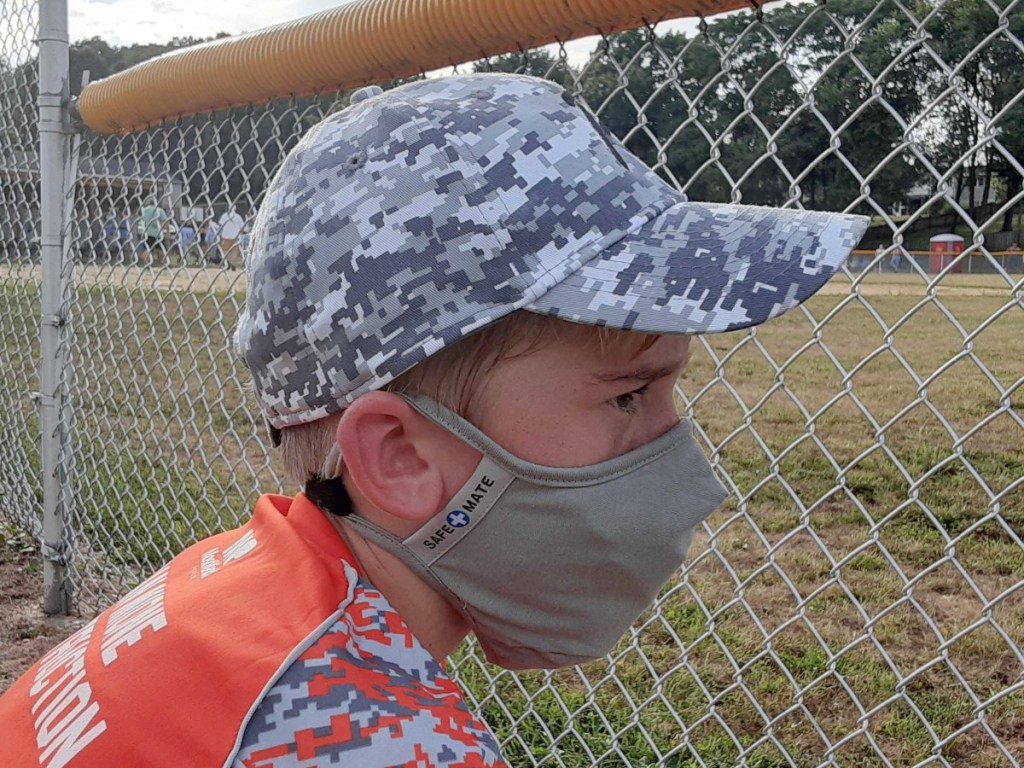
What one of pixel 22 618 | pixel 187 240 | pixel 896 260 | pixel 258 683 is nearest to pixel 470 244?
pixel 258 683

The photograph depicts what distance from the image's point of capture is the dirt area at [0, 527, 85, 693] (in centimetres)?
341

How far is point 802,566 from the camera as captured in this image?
380cm

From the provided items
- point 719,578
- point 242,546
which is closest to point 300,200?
point 242,546

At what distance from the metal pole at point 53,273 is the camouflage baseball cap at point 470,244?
239cm

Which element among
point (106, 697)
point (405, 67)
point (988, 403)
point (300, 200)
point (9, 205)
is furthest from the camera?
point (988, 403)

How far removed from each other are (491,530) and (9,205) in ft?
13.0

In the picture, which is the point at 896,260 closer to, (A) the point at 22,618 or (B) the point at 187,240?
(B) the point at 187,240

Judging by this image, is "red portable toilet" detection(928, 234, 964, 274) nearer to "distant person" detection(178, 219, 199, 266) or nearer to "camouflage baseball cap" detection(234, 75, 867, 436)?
"camouflage baseball cap" detection(234, 75, 867, 436)

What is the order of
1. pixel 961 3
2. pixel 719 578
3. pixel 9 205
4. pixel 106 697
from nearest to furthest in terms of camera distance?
pixel 106 697
pixel 961 3
pixel 719 578
pixel 9 205

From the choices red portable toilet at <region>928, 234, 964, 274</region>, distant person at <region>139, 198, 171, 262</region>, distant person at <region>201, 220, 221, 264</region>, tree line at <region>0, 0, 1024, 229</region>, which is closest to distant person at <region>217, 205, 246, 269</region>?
distant person at <region>201, 220, 221, 264</region>

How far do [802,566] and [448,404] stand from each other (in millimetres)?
2890

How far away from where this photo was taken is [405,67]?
2.19m

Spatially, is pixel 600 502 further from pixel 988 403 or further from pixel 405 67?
pixel 988 403

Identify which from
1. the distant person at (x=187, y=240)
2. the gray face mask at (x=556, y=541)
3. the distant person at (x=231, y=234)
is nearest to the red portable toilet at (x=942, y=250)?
the gray face mask at (x=556, y=541)
